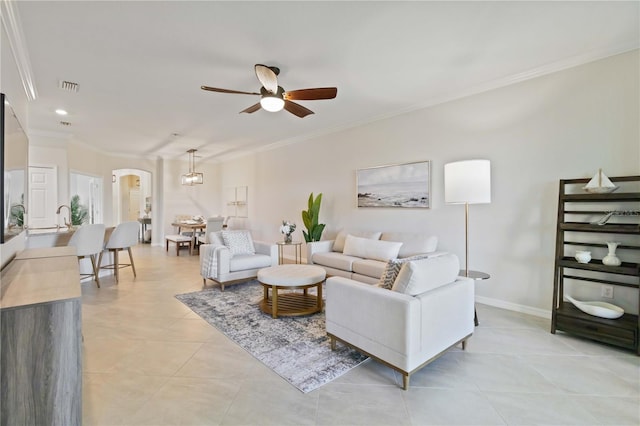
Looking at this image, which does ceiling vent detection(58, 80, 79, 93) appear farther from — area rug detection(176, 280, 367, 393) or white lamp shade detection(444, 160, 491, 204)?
white lamp shade detection(444, 160, 491, 204)

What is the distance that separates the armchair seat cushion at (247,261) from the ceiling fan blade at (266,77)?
251 centimetres

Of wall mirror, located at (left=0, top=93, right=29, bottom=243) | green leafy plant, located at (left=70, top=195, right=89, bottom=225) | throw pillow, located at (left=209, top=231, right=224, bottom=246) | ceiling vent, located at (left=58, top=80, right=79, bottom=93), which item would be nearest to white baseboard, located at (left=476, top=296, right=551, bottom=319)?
throw pillow, located at (left=209, top=231, right=224, bottom=246)

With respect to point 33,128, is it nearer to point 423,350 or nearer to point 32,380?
point 32,380

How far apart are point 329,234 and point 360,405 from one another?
393 centimetres

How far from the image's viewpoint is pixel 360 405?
1817 millimetres

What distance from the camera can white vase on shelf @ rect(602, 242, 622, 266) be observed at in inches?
101

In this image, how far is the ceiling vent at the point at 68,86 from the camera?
11.3 ft

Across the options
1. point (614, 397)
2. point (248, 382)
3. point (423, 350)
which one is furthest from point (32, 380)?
point (614, 397)

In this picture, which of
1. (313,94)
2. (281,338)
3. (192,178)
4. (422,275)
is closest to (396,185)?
(313,94)

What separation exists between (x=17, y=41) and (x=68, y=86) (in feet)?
3.75

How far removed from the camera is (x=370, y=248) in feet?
13.9

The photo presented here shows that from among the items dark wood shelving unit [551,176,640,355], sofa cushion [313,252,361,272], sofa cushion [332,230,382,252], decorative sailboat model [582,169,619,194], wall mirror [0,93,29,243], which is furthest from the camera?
sofa cushion [332,230,382,252]

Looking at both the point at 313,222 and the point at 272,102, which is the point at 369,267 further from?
the point at 272,102

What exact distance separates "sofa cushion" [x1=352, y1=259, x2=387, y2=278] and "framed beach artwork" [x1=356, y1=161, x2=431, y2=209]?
107 cm
